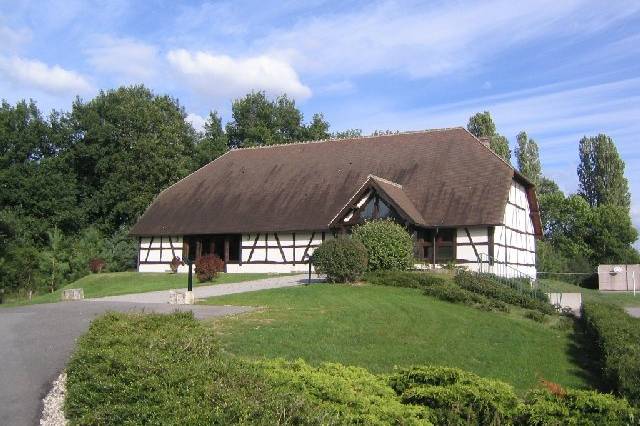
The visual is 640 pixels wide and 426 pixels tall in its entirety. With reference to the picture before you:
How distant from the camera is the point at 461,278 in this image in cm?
2009

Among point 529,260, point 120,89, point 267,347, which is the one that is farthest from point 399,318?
point 120,89

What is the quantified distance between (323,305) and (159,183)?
103 ft

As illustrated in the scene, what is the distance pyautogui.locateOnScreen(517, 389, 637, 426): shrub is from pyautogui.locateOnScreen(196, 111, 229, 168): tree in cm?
4429

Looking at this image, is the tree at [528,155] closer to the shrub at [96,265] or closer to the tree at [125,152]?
the tree at [125,152]

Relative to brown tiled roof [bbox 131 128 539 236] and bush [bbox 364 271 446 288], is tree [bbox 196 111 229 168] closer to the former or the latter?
brown tiled roof [bbox 131 128 539 236]

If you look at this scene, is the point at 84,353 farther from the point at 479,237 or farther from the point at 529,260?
the point at 529,260

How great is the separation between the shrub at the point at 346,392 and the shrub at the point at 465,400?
0.27m

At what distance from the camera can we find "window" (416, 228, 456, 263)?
28062mm

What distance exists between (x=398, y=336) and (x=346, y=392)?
6914mm

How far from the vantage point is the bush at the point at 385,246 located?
2269cm

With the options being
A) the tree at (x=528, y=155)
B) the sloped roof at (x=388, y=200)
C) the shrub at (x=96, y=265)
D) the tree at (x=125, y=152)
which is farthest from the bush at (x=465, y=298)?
the tree at (x=528, y=155)

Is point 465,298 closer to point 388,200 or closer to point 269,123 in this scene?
point 388,200

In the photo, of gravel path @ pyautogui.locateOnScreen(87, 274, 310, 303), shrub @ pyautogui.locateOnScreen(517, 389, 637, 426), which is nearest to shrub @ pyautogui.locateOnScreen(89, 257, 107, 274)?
gravel path @ pyautogui.locateOnScreen(87, 274, 310, 303)


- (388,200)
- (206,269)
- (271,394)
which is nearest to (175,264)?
(206,269)
